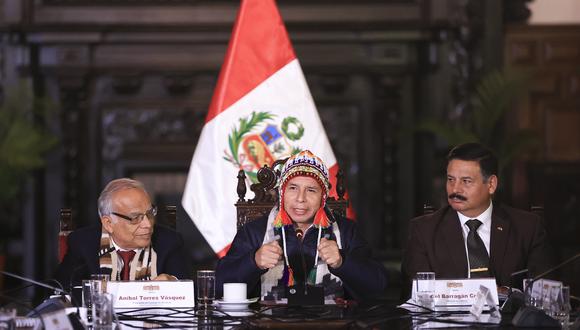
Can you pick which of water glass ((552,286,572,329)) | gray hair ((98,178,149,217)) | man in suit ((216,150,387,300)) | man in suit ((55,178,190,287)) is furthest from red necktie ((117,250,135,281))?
water glass ((552,286,572,329))

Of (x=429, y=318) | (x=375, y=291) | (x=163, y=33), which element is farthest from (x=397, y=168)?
(x=429, y=318)

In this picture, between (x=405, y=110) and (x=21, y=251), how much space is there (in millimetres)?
2991

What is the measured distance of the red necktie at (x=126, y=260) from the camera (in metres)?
4.13

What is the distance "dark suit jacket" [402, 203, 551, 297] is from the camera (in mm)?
4320

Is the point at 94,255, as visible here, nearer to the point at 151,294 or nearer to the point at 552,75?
the point at 151,294

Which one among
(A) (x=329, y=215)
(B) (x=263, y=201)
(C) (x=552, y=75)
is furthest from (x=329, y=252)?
(C) (x=552, y=75)

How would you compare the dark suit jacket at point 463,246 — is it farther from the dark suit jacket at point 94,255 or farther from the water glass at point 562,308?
the dark suit jacket at point 94,255

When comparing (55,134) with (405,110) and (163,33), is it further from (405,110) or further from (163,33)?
(405,110)

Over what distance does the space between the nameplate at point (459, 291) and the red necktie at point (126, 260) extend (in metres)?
1.25

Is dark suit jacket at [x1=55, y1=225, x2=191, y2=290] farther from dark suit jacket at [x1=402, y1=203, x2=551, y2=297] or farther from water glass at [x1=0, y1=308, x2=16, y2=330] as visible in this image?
water glass at [x1=0, y1=308, x2=16, y2=330]

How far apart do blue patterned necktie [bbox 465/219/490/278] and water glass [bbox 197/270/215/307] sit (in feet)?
3.86

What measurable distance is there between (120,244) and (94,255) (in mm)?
111

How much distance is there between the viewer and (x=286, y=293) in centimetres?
395

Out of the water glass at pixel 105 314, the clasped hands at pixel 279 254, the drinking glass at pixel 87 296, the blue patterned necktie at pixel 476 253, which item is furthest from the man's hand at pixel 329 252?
the water glass at pixel 105 314
